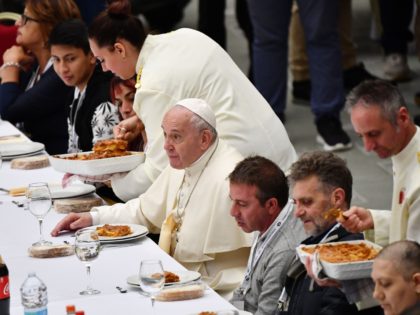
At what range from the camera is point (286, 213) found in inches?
190

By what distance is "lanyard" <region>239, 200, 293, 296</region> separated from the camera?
4805mm

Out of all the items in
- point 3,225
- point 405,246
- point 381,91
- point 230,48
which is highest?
point 381,91

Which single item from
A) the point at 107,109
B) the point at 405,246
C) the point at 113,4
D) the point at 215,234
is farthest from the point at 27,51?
the point at 405,246

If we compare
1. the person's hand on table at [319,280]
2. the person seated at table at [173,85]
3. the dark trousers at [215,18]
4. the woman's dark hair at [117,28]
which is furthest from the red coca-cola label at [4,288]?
the dark trousers at [215,18]

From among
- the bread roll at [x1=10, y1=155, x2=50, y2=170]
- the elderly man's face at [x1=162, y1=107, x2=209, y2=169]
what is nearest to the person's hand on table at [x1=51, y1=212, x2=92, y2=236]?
the elderly man's face at [x1=162, y1=107, x2=209, y2=169]

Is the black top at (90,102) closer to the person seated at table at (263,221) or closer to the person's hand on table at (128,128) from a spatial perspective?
the person's hand on table at (128,128)

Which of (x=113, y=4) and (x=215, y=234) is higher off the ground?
(x=113, y=4)

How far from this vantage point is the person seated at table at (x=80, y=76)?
22.6 ft

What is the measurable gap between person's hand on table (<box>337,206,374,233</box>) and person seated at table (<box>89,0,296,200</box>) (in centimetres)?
152

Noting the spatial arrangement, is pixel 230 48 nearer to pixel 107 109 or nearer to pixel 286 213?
pixel 107 109

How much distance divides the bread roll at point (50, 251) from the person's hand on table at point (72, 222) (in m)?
0.31

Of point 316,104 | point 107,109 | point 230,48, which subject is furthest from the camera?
point 230,48

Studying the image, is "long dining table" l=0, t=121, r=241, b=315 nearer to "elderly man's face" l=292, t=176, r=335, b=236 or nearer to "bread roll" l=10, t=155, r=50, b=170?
"elderly man's face" l=292, t=176, r=335, b=236

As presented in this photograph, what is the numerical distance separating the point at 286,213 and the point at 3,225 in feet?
4.76
